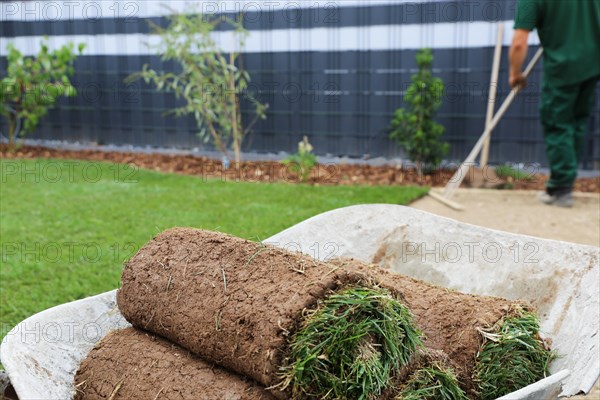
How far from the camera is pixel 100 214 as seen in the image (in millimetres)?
6414

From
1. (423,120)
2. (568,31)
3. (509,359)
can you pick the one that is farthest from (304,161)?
(509,359)

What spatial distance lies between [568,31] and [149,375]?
17.9 feet

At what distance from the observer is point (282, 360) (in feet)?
5.67

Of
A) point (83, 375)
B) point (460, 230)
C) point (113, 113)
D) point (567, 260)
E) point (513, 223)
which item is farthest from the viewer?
point (113, 113)

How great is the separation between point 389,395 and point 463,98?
6887 millimetres

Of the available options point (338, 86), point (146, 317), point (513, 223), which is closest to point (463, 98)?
point (338, 86)

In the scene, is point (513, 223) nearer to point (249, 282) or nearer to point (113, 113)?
point (249, 282)

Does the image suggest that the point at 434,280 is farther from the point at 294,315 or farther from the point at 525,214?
the point at 525,214

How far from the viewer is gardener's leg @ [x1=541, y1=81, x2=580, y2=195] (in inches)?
254

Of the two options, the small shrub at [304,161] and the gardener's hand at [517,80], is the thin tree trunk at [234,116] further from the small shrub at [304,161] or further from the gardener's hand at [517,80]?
the gardener's hand at [517,80]

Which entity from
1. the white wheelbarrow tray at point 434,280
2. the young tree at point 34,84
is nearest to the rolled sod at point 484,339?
the white wheelbarrow tray at point 434,280

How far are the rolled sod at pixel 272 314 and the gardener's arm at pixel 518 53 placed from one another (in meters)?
4.87

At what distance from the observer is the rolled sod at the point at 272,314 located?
1.72m

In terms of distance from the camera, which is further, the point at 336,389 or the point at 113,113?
the point at 113,113
